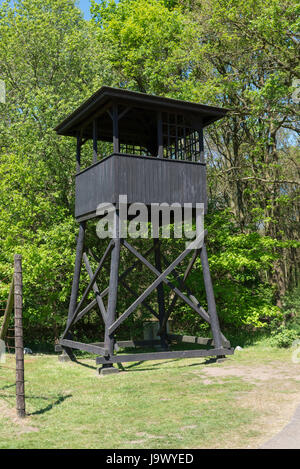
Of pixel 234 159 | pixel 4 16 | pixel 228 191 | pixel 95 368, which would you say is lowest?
pixel 95 368

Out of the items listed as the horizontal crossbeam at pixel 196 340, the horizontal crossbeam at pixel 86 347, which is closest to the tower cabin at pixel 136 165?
the horizontal crossbeam at pixel 86 347

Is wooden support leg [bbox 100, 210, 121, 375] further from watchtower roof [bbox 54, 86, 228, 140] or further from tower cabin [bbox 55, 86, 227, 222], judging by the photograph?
watchtower roof [bbox 54, 86, 228, 140]

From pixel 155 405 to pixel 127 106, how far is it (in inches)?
313

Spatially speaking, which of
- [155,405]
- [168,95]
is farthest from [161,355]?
[168,95]

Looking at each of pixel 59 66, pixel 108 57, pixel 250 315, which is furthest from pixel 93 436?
pixel 108 57

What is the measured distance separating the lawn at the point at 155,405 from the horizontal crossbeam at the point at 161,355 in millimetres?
298

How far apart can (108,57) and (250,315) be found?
14108mm

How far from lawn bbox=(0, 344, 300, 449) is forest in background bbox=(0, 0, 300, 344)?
533cm

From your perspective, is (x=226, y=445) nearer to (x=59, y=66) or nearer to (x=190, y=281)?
(x=190, y=281)

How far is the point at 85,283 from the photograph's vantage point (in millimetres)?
18219

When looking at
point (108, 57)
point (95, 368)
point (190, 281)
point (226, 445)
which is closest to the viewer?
point (226, 445)

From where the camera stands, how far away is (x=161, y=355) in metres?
12.5

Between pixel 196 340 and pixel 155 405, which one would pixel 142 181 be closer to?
pixel 196 340

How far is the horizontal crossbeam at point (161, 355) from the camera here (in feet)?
38.2
